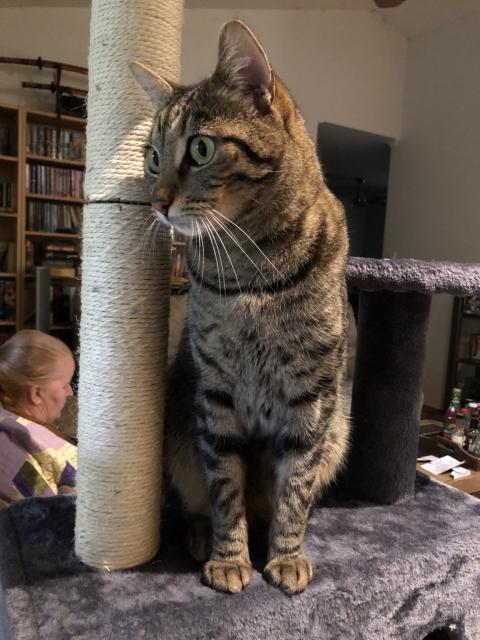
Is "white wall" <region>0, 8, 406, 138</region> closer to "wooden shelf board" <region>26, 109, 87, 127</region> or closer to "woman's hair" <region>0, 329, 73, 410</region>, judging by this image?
"wooden shelf board" <region>26, 109, 87, 127</region>

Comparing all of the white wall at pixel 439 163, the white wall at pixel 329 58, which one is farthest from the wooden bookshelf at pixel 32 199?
the white wall at pixel 439 163

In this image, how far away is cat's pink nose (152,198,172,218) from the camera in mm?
696

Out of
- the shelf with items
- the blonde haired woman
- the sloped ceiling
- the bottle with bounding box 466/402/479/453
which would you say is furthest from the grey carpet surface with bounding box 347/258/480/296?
the sloped ceiling

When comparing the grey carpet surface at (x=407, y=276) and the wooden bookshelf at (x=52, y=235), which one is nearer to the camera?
the grey carpet surface at (x=407, y=276)

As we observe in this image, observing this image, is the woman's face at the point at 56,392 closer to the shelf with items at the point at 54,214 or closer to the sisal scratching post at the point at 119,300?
the sisal scratching post at the point at 119,300

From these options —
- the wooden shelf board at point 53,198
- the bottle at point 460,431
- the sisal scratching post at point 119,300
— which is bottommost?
the bottle at point 460,431

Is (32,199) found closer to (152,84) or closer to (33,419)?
(33,419)

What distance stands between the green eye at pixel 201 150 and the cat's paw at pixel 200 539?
1.94 ft

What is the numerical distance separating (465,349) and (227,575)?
11.9 feet

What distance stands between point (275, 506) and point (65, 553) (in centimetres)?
34

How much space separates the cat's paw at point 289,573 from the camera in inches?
29.3

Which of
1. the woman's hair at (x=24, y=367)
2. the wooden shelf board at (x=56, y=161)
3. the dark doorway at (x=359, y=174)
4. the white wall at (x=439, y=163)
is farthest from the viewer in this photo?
the dark doorway at (x=359, y=174)

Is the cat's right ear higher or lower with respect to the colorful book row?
lower

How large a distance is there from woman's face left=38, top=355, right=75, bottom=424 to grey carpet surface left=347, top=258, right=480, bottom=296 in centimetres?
86
